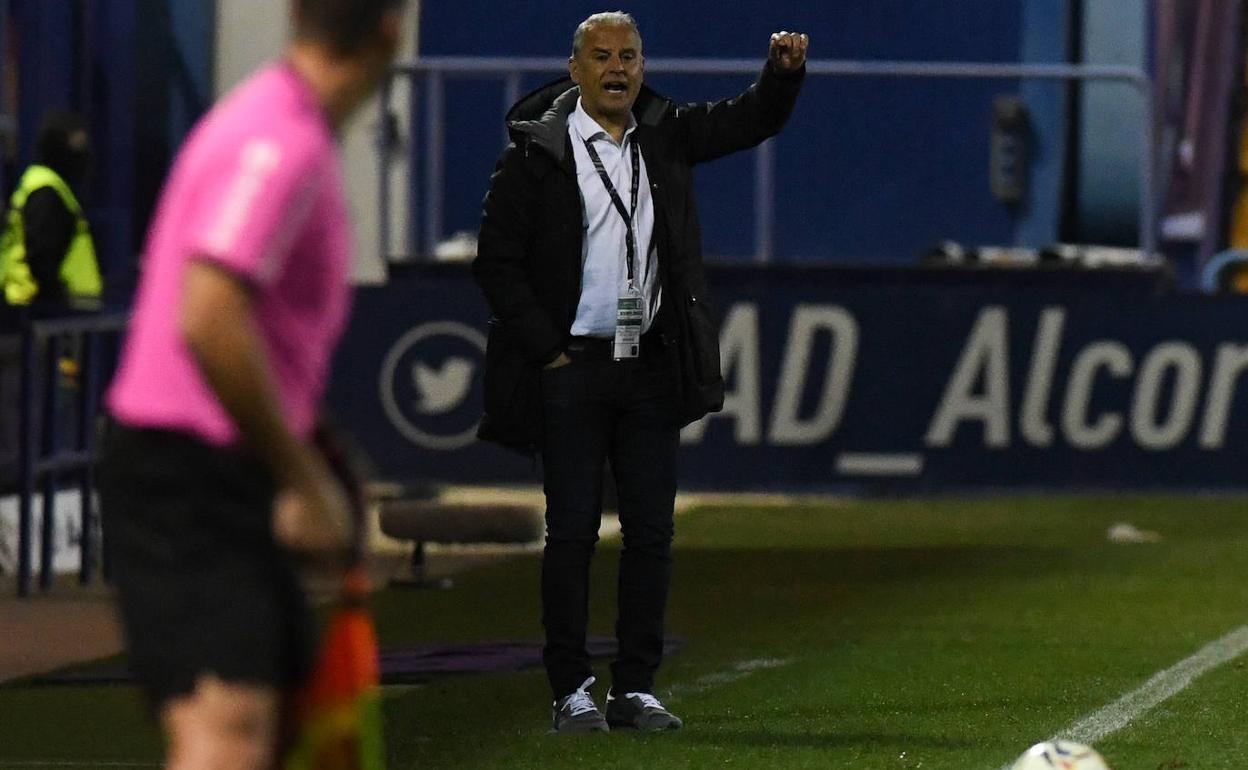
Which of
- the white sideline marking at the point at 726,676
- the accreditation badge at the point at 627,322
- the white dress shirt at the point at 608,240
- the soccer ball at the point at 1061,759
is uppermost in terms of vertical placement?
the white dress shirt at the point at 608,240

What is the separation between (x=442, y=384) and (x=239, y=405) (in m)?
11.4

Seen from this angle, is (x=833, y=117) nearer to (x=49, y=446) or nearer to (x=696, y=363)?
(x=49, y=446)

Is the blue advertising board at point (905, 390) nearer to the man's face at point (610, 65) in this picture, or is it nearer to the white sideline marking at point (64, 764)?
the white sideline marking at point (64, 764)

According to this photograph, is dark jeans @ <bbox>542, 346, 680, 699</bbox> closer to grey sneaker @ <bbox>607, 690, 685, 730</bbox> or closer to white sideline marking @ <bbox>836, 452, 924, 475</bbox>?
grey sneaker @ <bbox>607, 690, 685, 730</bbox>

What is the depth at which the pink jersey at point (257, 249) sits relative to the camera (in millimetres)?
3764

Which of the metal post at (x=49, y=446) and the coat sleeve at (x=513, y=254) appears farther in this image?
the metal post at (x=49, y=446)

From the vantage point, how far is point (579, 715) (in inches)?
298

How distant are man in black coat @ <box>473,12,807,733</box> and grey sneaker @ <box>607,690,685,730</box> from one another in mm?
71

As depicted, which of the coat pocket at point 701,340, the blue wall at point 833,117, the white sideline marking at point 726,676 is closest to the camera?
the coat pocket at point 701,340

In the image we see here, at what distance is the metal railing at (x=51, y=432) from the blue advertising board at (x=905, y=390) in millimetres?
2679

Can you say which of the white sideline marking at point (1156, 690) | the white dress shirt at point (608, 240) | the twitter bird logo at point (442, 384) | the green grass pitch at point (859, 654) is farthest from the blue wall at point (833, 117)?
the white dress shirt at point (608, 240)

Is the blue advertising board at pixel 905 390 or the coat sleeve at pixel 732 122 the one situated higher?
the coat sleeve at pixel 732 122

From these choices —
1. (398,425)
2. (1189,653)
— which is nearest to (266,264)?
(1189,653)

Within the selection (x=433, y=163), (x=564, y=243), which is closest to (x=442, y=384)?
(x=433, y=163)
